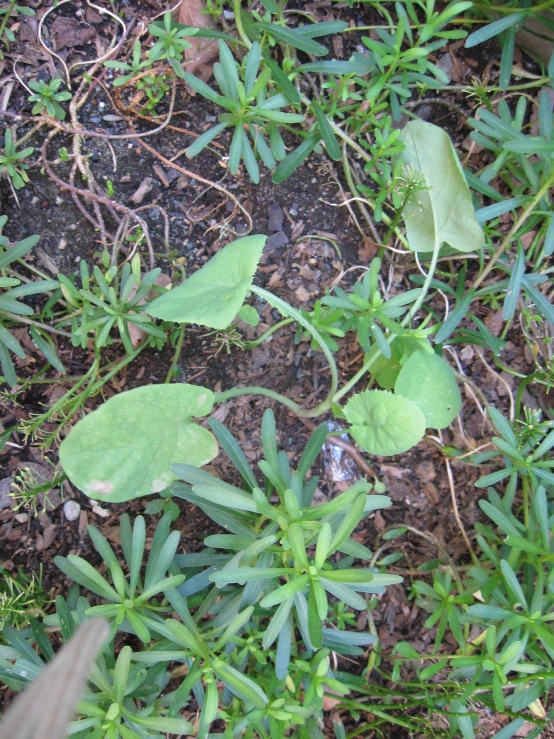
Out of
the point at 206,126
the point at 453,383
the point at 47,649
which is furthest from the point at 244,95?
the point at 47,649

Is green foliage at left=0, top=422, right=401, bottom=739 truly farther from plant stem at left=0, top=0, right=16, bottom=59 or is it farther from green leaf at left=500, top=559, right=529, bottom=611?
plant stem at left=0, top=0, right=16, bottom=59

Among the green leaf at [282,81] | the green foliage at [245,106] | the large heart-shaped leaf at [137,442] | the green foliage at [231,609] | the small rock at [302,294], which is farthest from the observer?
the small rock at [302,294]

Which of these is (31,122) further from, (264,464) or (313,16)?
(264,464)

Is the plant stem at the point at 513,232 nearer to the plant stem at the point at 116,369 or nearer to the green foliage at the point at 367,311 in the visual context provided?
the green foliage at the point at 367,311

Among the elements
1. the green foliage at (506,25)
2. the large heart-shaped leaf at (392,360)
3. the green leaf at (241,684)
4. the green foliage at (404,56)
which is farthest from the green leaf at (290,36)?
the green leaf at (241,684)

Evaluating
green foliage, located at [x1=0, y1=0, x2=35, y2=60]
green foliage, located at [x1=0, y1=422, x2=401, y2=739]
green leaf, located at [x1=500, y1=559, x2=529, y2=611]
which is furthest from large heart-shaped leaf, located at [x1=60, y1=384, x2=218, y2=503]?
green foliage, located at [x1=0, y1=0, x2=35, y2=60]
